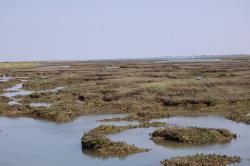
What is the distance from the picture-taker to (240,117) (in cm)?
3181

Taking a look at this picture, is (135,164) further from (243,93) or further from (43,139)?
(243,93)

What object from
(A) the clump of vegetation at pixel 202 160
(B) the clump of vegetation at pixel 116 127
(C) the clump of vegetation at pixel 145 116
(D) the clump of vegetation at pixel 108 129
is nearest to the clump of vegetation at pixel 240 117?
(C) the clump of vegetation at pixel 145 116

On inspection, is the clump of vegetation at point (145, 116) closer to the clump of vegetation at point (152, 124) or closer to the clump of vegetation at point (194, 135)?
the clump of vegetation at point (152, 124)

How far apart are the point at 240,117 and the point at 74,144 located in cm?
1333

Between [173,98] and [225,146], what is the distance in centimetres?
1665

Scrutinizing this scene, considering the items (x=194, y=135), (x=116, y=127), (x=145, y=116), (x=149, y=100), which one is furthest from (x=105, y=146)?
(x=149, y=100)

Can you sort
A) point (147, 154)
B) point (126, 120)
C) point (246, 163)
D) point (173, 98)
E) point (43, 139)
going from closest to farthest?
point (246, 163)
point (147, 154)
point (43, 139)
point (126, 120)
point (173, 98)

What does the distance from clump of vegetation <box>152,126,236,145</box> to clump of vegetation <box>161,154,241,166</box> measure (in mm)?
3674

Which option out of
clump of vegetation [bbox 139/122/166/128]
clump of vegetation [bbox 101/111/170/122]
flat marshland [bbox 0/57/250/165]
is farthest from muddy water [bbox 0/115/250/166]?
clump of vegetation [bbox 101/111/170/122]

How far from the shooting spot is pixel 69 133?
2922 cm

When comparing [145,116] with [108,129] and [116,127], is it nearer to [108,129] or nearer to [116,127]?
[116,127]

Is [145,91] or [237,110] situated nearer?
[237,110]

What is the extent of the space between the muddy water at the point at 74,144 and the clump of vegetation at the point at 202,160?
660mm

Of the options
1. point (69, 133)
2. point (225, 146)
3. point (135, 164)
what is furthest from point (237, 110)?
point (135, 164)
